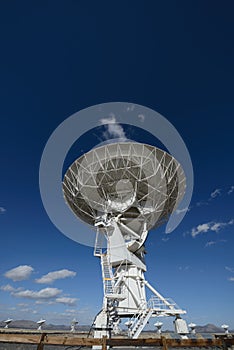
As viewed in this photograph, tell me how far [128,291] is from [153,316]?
1886mm

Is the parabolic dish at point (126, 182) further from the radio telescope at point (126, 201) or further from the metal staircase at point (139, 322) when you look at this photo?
the metal staircase at point (139, 322)

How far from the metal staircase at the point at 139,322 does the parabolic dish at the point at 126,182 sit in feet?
15.8

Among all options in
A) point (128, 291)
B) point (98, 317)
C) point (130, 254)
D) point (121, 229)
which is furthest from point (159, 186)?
point (98, 317)

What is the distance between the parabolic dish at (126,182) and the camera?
15680 millimetres

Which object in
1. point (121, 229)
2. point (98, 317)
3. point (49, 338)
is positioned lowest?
point (49, 338)

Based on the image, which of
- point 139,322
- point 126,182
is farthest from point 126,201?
point 139,322

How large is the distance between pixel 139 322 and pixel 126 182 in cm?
825

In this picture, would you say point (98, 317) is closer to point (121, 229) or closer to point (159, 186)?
point (121, 229)

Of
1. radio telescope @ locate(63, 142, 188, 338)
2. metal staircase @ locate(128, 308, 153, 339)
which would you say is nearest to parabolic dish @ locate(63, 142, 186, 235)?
radio telescope @ locate(63, 142, 188, 338)

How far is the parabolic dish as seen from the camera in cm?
1568

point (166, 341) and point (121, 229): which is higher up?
point (121, 229)

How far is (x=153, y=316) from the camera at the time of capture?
44.2ft

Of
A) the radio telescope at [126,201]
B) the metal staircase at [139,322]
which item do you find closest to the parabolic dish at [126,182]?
the radio telescope at [126,201]

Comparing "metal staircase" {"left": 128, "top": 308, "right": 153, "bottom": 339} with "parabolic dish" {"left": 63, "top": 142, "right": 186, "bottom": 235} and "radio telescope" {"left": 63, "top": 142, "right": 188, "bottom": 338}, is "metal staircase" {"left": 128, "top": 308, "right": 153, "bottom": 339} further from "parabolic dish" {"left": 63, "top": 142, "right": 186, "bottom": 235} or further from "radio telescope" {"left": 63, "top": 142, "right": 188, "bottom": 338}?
"parabolic dish" {"left": 63, "top": 142, "right": 186, "bottom": 235}
